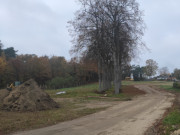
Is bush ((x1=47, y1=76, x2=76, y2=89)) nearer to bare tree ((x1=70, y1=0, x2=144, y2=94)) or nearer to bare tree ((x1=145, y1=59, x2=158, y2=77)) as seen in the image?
bare tree ((x1=70, y1=0, x2=144, y2=94))

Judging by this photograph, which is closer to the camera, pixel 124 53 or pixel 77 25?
pixel 77 25

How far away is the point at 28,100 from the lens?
1593cm

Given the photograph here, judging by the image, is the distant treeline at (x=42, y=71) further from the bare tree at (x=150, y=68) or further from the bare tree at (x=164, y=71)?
the bare tree at (x=164, y=71)

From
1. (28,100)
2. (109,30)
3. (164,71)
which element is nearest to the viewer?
(28,100)

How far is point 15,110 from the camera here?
50.3 ft

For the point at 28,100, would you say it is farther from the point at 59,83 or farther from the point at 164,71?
the point at 164,71

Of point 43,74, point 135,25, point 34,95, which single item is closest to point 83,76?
point 43,74

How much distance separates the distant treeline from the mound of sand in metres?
39.0

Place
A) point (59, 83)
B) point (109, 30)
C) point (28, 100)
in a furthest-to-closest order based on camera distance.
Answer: point (59, 83) → point (109, 30) → point (28, 100)

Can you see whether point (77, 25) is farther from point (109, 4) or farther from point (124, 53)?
point (124, 53)

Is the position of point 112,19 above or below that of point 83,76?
above

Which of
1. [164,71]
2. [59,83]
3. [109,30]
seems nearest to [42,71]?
[59,83]

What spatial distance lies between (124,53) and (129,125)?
76.3ft

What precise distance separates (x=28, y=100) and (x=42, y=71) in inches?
2148
